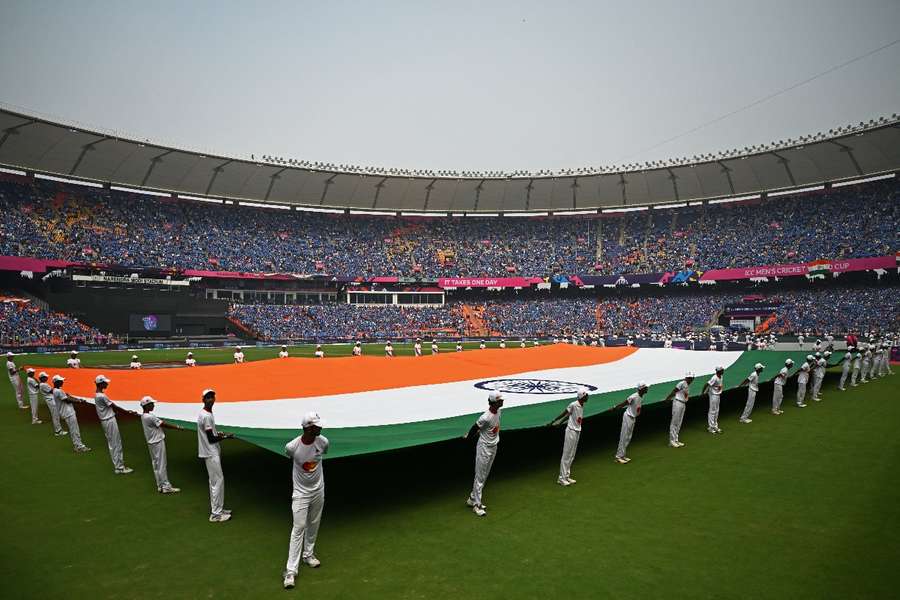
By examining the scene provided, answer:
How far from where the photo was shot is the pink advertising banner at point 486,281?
63.3 meters

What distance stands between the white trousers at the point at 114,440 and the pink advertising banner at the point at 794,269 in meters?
56.6

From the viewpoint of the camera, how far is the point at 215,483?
769 centimetres

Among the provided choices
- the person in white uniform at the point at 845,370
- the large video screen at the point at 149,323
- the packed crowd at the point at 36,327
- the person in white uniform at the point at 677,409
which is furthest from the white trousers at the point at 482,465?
the large video screen at the point at 149,323

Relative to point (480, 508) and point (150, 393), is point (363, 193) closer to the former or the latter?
point (150, 393)

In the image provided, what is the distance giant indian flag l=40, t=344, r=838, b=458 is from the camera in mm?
9547

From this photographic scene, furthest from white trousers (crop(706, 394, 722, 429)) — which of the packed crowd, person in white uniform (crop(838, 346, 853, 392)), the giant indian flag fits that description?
the packed crowd

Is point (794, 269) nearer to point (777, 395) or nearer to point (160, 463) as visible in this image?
point (777, 395)

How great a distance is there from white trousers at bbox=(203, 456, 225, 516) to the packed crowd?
4231cm

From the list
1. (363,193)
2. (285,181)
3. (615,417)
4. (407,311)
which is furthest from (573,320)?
(615,417)

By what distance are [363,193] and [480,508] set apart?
6084 centimetres

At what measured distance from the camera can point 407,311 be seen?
6325 centimetres

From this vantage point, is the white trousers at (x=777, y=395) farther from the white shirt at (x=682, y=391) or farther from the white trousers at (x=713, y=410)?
the white shirt at (x=682, y=391)

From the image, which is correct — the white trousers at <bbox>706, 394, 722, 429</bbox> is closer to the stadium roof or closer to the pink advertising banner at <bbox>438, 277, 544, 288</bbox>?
the stadium roof

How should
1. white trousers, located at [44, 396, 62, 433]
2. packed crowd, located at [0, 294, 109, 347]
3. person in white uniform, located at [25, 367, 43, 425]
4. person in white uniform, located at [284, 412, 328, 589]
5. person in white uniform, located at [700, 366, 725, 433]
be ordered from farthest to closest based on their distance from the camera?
packed crowd, located at [0, 294, 109, 347]
person in white uniform, located at [25, 367, 43, 425]
person in white uniform, located at [700, 366, 725, 433]
white trousers, located at [44, 396, 62, 433]
person in white uniform, located at [284, 412, 328, 589]
